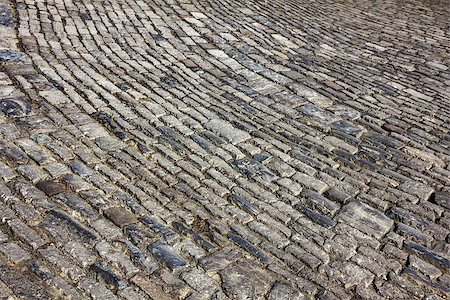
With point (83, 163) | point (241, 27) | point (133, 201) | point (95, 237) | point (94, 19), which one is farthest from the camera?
point (241, 27)

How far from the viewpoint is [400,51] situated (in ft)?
25.0

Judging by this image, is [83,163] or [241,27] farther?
[241,27]

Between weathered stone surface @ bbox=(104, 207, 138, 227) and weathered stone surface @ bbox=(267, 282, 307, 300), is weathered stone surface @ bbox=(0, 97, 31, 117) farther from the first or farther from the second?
weathered stone surface @ bbox=(267, 282, 307, 300)

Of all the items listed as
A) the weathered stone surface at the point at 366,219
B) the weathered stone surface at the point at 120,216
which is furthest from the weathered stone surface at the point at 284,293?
the weathered stone surface at the point at 120,216

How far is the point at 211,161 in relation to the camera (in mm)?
4250

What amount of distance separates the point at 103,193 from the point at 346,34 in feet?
19.4

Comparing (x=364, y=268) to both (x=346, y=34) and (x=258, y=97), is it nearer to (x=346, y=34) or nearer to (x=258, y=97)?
(x=258, y=97)

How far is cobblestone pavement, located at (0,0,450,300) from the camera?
3109mm

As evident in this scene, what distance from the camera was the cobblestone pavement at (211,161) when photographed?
3109 millimetres

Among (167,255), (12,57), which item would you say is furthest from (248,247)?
(12,57)

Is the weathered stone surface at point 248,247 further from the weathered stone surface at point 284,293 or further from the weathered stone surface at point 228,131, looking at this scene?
the weathered stone surface at point 228,131

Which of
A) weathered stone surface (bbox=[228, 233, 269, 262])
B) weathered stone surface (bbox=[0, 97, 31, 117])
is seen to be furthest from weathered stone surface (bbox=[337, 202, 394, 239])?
weathered stone surface (bbox=[0, 97, 31, 117])

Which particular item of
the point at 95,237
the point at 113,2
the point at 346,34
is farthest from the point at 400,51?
the point at 95,237

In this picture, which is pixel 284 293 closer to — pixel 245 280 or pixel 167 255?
pixel 245 280
